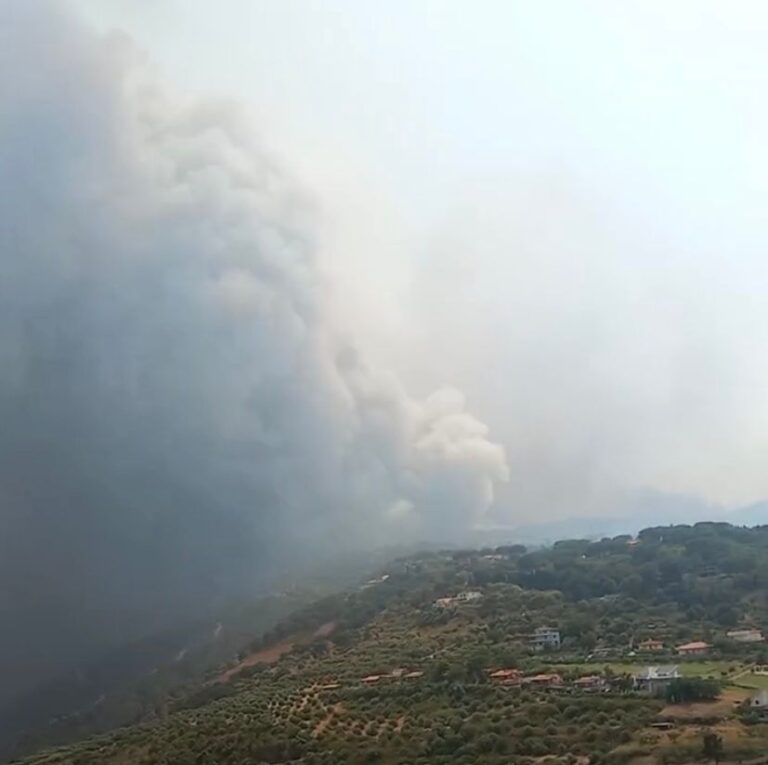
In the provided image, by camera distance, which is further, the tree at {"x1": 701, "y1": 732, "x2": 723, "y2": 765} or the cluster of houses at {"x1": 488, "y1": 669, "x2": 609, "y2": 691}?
the cluster of houses at {"x1": 488, "y1": 669, "x2": 609, "y2": 691}

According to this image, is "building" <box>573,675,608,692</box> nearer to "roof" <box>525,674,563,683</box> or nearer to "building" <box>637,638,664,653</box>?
"roof" <box>525,674,563,683</box>

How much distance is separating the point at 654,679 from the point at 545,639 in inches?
474

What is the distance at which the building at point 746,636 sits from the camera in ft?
141

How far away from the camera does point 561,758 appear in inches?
1009

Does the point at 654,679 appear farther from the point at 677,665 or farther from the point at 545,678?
the point at 677,665

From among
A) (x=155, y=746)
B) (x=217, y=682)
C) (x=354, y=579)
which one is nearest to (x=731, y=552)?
(x=354, y=579)

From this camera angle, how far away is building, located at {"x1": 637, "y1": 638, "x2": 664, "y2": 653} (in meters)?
42.0

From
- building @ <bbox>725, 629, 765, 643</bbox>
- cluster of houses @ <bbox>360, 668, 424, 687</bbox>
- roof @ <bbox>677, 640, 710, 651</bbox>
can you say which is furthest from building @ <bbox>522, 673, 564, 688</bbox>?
building @ <bbox>725, 629, 765, 643</bbox>

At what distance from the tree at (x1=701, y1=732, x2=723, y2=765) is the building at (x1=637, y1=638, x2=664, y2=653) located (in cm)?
1663

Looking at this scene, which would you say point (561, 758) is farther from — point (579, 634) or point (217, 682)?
point (217, 682)

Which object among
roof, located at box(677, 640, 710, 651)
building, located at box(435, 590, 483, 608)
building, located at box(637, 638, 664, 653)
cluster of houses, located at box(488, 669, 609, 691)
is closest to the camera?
cluster of houses, located at box(488, 669, 609, 691)

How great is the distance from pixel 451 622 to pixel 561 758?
25555 millimetres

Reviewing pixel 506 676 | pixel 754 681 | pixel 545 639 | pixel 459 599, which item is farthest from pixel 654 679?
pixel 459 599

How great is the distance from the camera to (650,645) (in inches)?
1686
